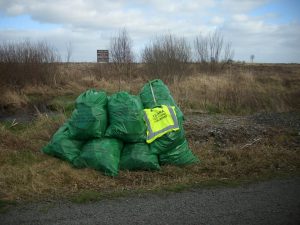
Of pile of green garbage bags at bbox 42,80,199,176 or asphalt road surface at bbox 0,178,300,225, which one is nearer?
asphalt road surface at bbox 0,178,300,225

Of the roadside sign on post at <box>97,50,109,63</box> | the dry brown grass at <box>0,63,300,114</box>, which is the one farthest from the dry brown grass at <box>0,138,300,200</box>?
the roadside sign on post at <box>97,50,109,63</box>

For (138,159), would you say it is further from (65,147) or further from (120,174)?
(65,147)

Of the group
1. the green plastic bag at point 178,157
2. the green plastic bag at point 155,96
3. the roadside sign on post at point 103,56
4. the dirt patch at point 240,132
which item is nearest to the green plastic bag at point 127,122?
the green plastic bag at point 178,157

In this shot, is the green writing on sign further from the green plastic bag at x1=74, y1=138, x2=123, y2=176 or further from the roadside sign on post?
the roadside sign on post

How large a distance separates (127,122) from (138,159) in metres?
0.63

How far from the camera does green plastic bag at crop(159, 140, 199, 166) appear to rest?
5684 mm

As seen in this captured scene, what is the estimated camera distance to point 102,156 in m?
5.30

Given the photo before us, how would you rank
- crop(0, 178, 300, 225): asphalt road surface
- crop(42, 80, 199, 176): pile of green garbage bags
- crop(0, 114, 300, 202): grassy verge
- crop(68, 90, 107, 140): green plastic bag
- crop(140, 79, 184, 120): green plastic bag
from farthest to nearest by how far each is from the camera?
crop(140, 79, 184, 120): green plastic bag, crop(68, 90, 107, 140): green plastic bag, crop(42, 80, 199, 176): pile of green garbage bags, crop(0, 114, 300, 202): grassy verge, crop(0, 178, 300, 225): asphalt road surface

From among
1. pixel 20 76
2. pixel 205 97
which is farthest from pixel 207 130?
pixel 20 76

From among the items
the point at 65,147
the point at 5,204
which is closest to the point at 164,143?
the point at 65,147

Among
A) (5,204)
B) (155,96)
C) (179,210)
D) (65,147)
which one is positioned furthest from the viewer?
(155,96)

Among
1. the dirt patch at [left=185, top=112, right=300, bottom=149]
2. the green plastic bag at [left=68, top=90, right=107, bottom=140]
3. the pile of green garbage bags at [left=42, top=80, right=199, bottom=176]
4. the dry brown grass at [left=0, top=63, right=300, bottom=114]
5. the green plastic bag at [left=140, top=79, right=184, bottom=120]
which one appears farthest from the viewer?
the dry brown grass at [left=0, top=63, right=300, bottom=114]

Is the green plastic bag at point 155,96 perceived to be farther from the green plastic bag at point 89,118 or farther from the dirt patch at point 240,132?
the dirt patch at point 240,132

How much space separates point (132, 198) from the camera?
433cm
